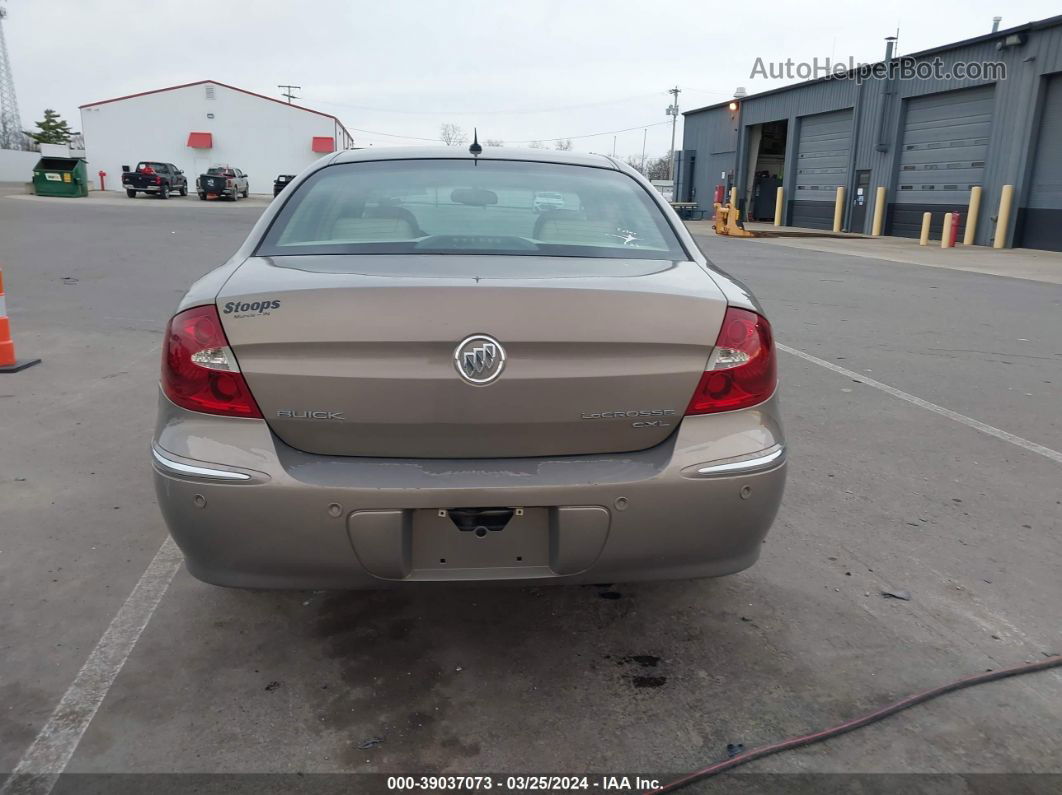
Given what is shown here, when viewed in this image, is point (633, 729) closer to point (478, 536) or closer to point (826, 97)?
point (478, 536)

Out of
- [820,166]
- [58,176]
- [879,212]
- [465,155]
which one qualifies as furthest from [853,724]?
[58,176]

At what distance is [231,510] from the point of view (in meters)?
2.29

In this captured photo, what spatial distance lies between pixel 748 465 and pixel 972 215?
23.8m

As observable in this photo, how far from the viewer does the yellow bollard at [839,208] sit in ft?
96.1

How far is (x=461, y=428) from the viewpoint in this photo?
7.45ft

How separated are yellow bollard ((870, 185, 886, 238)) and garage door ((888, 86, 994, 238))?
0.29 metres

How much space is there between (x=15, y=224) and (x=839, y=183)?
82.8ft

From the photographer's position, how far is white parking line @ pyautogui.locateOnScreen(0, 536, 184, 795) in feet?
7.07

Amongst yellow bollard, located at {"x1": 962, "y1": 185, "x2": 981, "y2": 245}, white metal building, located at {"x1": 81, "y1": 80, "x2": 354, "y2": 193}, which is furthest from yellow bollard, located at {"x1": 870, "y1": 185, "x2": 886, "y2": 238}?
white metal building, located at {"x1": 81, "y1": 80, "x2": 354, "y2": 193}

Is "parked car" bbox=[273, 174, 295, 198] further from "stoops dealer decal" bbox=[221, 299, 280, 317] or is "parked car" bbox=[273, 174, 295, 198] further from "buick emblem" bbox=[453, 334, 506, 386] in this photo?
"buick emblem" bbox=[453, 334, 506, 386]

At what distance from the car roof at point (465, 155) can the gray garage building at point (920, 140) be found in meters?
21.1

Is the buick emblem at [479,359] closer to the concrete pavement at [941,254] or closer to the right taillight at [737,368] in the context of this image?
the right taillight at [737,368]

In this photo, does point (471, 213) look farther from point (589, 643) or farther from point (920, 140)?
point (920, 140)

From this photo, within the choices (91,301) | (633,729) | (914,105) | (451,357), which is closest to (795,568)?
(633,729)
